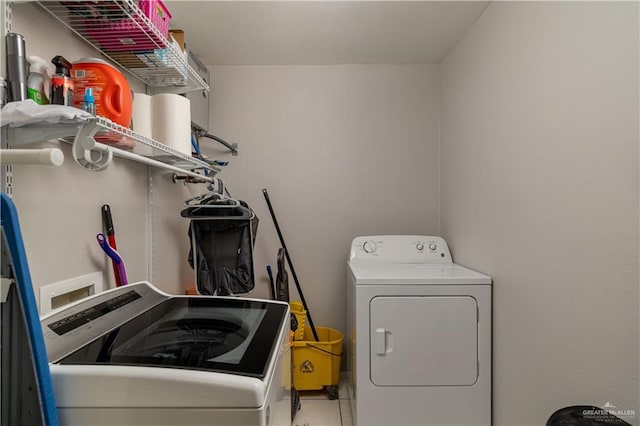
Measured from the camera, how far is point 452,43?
2.20m

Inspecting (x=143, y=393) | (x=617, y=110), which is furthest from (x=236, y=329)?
(x=617, y=110)

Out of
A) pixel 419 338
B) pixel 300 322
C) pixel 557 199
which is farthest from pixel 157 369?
pixel 300 322

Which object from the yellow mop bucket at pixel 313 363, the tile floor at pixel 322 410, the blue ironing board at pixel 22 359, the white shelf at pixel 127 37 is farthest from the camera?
the yellow mop bucket at pixel 313 363

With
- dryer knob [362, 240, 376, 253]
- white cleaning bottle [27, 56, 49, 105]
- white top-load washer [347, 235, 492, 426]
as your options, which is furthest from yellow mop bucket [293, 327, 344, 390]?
white cleaning bottle [27, 56, 49, 105]

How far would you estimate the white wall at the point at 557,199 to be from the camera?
99 centimetres

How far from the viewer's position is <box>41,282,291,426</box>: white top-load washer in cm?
72

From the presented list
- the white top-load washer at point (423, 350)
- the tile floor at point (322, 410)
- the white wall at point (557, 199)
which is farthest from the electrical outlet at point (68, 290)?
the white wall at point (557, 199)

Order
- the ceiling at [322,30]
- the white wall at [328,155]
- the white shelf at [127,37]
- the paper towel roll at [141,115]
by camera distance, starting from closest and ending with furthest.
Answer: the white shelf at [127,37] → the paper towel roll at [141,115] → the ceiling at [322,30] → the white wall at [328,155]

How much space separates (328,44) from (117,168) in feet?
5.11

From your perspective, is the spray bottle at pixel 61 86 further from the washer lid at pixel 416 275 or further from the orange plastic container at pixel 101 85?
the washer lid at pixel 416 275

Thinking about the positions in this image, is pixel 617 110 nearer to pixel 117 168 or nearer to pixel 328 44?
pixel 328 44

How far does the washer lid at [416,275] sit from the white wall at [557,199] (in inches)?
4.7

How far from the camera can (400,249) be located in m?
2.26

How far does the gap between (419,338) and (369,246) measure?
2.52ft
